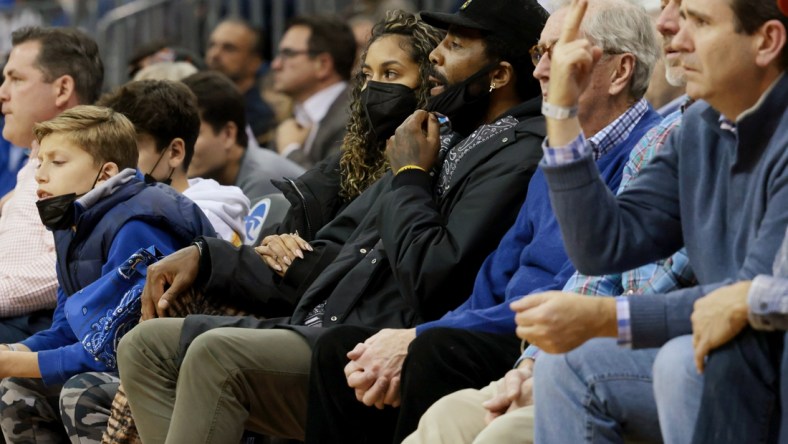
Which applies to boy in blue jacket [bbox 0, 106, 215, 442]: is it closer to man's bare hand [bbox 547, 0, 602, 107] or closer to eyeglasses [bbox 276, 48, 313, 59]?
man's bare hand [bbox 547, 0, 602, 107]

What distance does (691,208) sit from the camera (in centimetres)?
320

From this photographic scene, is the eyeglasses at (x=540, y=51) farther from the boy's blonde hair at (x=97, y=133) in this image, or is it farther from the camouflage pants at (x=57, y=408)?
the camouflage pants at (x=57, y=408)

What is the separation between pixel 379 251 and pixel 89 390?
1.10 meters

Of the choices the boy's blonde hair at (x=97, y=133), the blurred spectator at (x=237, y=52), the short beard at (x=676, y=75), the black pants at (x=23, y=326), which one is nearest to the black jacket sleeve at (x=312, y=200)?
the boy's blonde hair at (x=97, y=133)

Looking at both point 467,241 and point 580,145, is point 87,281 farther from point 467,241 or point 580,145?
point 580,145

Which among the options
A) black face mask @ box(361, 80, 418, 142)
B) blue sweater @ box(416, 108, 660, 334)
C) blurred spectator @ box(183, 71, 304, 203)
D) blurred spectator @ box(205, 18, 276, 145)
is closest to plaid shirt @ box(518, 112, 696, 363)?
blue sweater @ box(416, 108, 660, 334)

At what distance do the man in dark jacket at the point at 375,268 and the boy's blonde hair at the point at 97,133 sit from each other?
29.1 inches

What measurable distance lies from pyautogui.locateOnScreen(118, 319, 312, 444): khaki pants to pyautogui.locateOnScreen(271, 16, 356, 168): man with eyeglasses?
4602 mm

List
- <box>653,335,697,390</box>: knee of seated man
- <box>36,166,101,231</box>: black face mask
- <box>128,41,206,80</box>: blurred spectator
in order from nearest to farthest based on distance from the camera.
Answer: <box>653,335,697,390</box>: knee of seated man
<box>36,166,101,231</box>: black face mask
<box>128,41,206,80</box>: blurred spectator

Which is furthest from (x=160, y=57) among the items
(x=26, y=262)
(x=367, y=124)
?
(x=367, y=124)

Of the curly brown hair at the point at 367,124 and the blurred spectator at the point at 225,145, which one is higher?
the curly brown hair at the point at 367,124

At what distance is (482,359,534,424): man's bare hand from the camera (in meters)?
3.43

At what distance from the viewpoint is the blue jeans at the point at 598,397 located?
3.01 metres

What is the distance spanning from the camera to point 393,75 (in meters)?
4.96
